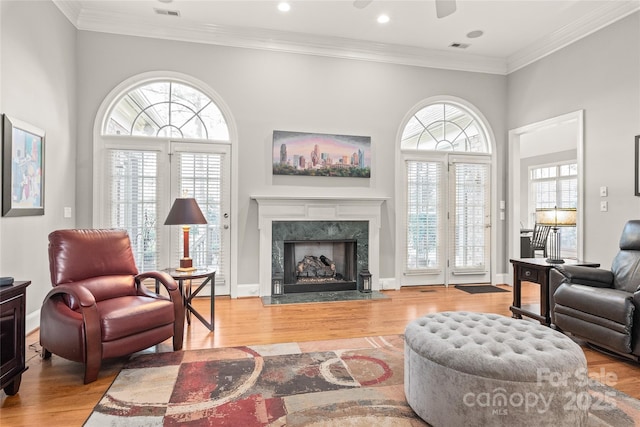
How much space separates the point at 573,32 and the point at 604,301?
3624 mm

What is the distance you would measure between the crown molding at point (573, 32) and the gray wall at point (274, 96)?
0.58m

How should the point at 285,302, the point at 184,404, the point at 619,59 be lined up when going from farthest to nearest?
1. the point at 285,302
2. the point at 619,59
3. the point at 184,404

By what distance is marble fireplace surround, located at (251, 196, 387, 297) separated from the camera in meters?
4.89

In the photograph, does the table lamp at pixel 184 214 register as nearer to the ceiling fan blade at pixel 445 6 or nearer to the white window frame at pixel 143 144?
the white window frame at pixel 143 144

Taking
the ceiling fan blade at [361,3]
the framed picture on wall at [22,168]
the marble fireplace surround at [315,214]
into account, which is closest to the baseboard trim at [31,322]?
the framed picture on wall at [22,168]

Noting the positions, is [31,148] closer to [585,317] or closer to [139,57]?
[139,57]

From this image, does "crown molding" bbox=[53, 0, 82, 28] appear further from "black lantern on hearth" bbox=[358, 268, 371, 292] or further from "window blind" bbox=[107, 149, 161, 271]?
"black lantern on hearth" bbox=[358, 268, 371, 292]

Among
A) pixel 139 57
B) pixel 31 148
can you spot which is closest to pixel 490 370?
pixel 31 148

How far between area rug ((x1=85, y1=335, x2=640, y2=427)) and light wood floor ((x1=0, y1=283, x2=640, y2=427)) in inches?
6.8

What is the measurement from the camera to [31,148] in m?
3.47

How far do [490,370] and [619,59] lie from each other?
14.1 ft

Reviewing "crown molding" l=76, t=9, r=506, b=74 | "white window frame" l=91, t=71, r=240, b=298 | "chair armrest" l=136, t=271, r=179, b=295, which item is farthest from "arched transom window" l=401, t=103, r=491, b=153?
"chair armrest" l=136, t=271, r=179, b=295

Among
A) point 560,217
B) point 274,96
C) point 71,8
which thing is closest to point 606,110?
point 560,217

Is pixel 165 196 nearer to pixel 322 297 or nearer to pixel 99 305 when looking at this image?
pixel 99 305
